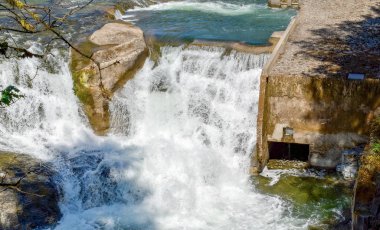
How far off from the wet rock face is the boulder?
2536mm

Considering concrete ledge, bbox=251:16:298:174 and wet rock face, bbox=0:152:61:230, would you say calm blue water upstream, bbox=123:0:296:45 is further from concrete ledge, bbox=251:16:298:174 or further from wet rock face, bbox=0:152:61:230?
wet rock face, bbox=0:152:61:230

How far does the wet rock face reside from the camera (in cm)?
984

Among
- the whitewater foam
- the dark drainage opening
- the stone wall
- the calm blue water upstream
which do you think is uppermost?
the whitewater foam

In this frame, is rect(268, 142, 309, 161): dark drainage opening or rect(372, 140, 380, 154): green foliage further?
rect(268, 142, 309, 161): dark drainage opening

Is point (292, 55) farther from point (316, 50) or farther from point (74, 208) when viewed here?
point (74, 208)

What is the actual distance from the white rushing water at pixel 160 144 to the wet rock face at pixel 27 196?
0.33 meters

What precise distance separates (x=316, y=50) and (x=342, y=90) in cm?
228

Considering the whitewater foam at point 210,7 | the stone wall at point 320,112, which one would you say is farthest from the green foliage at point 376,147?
the whitewater foam at point 210,7

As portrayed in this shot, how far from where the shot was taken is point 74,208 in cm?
1109

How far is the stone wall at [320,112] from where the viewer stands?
1082 cm

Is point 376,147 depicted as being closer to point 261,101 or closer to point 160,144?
point 261,101

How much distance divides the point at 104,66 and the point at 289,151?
578cm

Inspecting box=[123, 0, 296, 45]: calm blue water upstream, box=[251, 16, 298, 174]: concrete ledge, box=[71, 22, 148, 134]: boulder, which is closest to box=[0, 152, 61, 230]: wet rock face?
box=[71, 22, 148, 134]: boulder

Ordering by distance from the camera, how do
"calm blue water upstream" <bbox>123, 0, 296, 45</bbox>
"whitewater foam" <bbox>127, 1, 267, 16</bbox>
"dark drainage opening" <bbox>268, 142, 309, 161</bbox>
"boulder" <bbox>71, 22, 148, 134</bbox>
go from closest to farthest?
1. "dark drainage opening" <bbox>268, 142, 309, 161</bbox>
2. "boulder" <bbox>71, 22, 148, 134</bbox>
3. "calm blue water upstream" <bbox>123, 0, 296, 45</bbox>
4. "whitewater foam" <bbox>127, 1, 267, 16</bbox>
